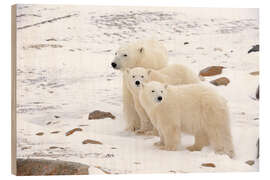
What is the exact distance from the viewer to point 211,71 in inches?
223

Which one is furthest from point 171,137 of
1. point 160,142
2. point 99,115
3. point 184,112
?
point 99,115

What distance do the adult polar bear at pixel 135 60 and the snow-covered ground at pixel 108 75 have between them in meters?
0.08

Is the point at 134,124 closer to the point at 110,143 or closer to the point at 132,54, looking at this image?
the point at 110,143

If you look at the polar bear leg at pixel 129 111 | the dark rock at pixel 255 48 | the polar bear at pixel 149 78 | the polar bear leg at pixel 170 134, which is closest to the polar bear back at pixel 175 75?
the polar bear at pixel 149 78

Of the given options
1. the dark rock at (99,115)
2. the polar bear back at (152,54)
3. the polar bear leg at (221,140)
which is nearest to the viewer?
the polar bear leg at (221,140)

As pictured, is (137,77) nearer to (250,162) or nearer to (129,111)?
(129,111)

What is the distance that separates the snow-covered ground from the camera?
531 centimetres

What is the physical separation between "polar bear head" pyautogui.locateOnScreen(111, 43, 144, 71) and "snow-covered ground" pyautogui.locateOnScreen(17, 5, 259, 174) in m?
0.08

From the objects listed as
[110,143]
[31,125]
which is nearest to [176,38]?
[110,143]

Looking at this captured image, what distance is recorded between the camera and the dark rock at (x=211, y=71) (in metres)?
5.65

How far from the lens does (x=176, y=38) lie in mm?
5648

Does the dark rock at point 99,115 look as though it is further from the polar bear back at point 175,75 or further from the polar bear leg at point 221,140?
the polar bear leg at point 221,140

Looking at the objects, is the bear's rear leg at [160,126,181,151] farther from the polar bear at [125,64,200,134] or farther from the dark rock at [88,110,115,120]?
the dark rock at [88,110,115,120]

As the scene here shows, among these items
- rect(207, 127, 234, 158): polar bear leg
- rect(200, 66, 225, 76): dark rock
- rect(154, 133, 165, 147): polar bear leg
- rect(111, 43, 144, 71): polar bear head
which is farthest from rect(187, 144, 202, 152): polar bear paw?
rect(111, 43, 144, 71): polar bear head
